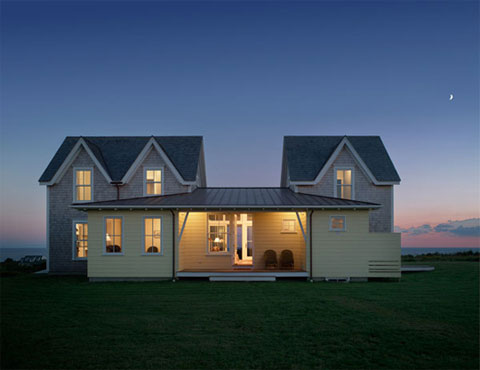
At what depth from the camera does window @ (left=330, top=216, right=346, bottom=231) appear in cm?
1631

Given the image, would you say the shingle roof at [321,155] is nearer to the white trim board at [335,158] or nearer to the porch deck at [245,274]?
the white trim board at [335,158]

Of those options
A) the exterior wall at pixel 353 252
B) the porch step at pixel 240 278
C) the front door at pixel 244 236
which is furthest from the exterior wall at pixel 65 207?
the exterior wall at pixel 353 252

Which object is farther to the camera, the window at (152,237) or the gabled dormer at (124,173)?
the gabled dormer at (124,173)

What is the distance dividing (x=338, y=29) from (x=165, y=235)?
Answer: 14.2m

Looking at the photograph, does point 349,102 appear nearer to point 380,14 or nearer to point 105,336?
point 380,14

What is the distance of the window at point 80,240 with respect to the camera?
2048 cm

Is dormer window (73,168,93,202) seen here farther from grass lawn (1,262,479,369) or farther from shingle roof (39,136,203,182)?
grass lawn (1,262,479,369)

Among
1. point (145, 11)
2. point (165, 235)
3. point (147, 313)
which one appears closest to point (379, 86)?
point (145, 11)

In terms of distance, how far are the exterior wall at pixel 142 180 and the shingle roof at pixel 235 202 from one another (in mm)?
2062

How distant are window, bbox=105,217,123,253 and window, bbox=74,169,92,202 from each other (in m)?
4.85

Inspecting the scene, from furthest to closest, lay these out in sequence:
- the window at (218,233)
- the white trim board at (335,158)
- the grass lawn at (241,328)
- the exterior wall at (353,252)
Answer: the white trim board at (335,158)
the window at (218,233)
the exterior wall at (353,252)
the grass lawn at (241,328)

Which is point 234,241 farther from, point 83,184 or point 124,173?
point 83,184

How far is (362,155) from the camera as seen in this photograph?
874 inches

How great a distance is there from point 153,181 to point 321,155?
10.0 meters
